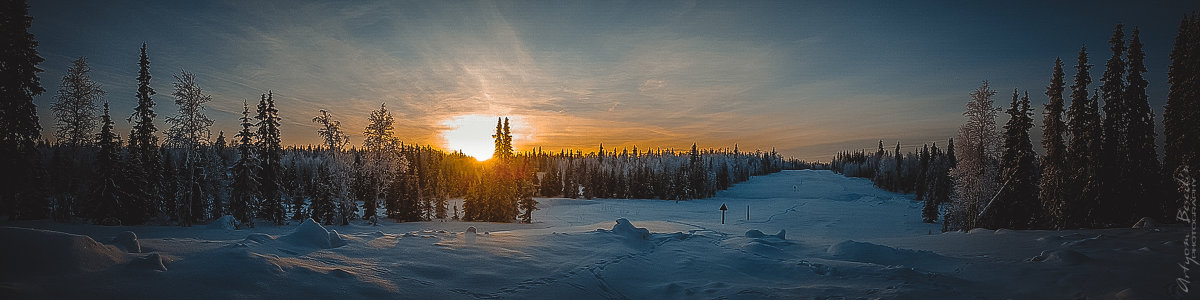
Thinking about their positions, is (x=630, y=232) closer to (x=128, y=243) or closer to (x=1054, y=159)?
(x=128, y=243)

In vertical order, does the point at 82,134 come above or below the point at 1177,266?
above

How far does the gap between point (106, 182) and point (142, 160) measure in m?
2.38

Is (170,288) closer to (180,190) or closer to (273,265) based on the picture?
(273,265)

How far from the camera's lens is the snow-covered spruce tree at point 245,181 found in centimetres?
3375

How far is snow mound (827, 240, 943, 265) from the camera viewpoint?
12.7 m

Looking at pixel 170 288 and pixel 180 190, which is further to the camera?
pixel 180 190

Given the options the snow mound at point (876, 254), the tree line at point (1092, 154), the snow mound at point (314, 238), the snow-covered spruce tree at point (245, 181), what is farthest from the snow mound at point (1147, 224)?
the snow-covered spruce tree at point (245, 181)

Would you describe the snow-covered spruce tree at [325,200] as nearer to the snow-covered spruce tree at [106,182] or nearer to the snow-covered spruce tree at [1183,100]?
the snow-covered spruce tree at [106,182]

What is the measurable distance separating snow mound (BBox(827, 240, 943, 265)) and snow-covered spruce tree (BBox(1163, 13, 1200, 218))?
43.0 feet

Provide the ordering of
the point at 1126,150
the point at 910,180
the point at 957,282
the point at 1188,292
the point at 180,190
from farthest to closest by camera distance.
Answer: the point at 910,180, the point at 180,190, the point at 1126,150, the point at 957,282, the point at 1188,292

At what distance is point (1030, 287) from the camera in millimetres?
8820

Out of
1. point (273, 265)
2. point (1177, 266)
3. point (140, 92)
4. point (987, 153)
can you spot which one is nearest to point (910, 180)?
point (987, 153)

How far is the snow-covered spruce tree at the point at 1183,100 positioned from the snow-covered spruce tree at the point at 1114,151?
2.15 metres

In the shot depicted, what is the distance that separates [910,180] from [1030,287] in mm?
115666
